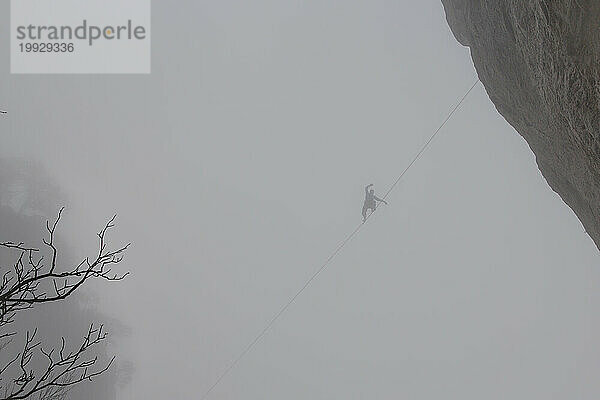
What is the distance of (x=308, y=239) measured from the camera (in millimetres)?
186125

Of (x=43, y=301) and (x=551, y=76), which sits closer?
(x=43, y=301)

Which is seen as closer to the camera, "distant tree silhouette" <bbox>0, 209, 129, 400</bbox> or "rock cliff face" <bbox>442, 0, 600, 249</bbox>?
"distant tree silhouette" <bbox>0, 209, 129, 400</bbox>

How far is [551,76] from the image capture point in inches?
201

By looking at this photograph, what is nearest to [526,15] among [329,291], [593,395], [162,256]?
[162,256]

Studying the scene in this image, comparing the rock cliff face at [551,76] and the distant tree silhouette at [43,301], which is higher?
the rock cliff face at [551,76]

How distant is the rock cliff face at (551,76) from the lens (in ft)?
14.8

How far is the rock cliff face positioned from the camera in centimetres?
450

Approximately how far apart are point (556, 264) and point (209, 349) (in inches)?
4200

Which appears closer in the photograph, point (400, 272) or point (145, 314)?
point (145, 314)

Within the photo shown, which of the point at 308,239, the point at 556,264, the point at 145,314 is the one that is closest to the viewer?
the point at 145,314

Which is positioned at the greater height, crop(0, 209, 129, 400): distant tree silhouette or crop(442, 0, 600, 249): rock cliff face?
crop(442, 0, 600, 249): rock cliff face

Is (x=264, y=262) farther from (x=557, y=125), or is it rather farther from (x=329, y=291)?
(x=557, y=125)

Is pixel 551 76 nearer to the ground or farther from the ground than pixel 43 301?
farther from the ground

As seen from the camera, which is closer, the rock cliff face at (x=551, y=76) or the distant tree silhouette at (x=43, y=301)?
the distant tree silhouette at (x=43, y=301)
